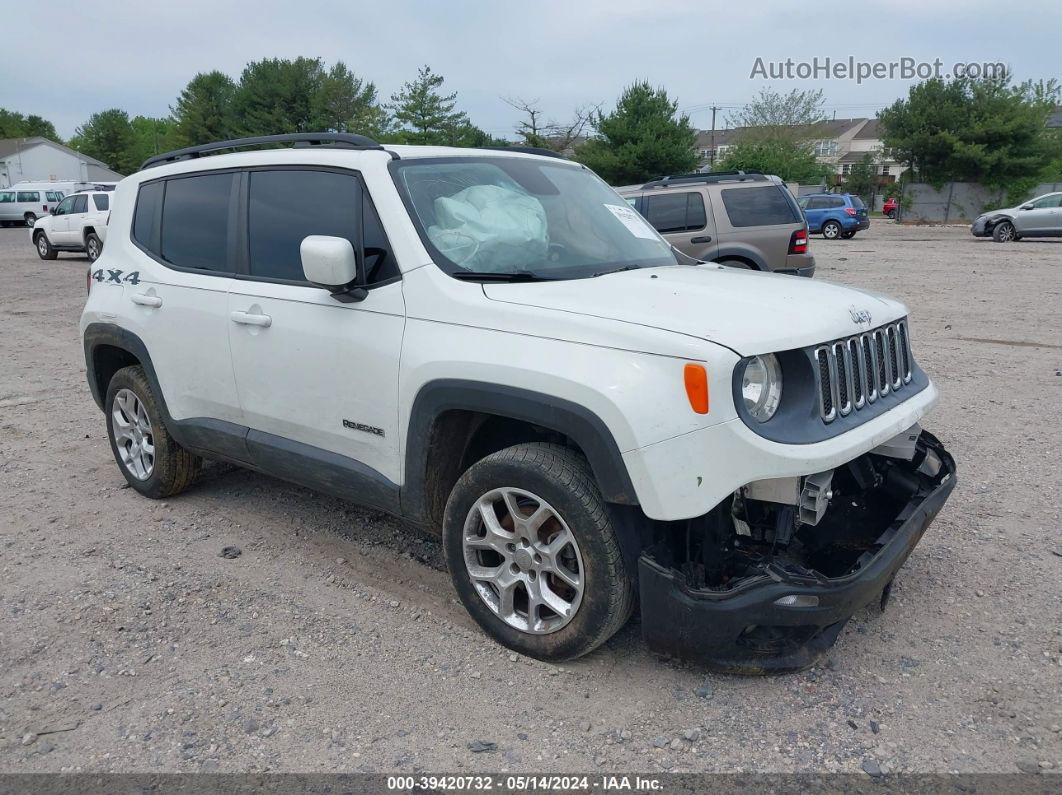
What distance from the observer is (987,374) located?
785 cm

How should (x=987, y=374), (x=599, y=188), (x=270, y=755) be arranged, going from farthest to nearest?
(x=987, y=374), (x=599, y=188), (x=270, y=755)

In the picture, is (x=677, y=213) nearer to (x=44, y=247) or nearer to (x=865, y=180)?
(x=44, y=247)

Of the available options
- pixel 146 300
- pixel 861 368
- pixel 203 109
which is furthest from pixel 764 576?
pixel 203 109

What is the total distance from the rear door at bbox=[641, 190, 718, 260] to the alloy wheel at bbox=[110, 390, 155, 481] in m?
7.55

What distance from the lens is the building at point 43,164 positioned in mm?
76250

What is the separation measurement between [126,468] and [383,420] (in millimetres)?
2535

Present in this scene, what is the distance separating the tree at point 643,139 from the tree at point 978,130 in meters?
13.3

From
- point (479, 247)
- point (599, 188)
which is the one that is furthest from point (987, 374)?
point (479, 247)

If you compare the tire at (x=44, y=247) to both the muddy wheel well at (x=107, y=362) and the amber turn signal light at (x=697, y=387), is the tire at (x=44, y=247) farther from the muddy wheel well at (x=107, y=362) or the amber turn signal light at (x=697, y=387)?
the amber turn signal light at (x=697, y=387)

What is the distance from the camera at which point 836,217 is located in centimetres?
2883

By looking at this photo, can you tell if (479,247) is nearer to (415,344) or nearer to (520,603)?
(415,344)

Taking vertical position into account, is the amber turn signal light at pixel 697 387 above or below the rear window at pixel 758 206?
below

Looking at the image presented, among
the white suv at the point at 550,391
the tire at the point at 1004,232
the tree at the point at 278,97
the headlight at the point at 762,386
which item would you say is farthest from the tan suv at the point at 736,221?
the tree at the point at 278,97

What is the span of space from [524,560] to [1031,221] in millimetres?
26961
